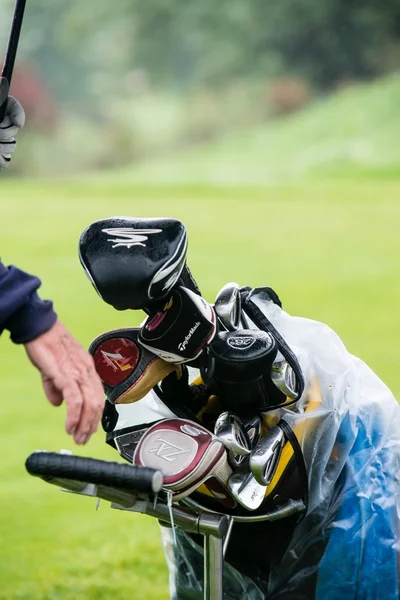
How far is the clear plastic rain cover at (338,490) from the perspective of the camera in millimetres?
1223

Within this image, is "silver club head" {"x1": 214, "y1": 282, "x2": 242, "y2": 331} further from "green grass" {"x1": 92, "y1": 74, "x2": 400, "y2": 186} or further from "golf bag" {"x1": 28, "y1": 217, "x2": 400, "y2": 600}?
"green grass" {"x1": 92, "y1": 74, "x2": 400, "y2": 186}

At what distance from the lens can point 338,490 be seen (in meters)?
1.26

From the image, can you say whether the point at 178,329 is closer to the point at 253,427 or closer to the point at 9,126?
the point at 253,427

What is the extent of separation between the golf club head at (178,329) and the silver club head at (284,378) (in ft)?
0.32

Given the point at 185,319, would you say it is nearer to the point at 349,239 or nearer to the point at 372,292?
the point at 372,292

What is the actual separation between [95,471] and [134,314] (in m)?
3.38

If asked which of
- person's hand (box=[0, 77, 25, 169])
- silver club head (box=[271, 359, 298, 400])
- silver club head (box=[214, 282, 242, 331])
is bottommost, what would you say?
silver club head (box=[271, 359, 298, 400])

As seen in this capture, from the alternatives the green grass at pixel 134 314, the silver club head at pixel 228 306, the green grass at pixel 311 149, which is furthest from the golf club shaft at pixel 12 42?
the green grass at pixel 311 149

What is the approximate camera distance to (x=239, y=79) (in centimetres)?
1432

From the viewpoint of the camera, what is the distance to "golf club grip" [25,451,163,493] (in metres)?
0.90

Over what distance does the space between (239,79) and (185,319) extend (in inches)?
534

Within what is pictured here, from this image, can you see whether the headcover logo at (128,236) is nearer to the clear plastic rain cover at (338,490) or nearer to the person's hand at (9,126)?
the person's hand at (9,126)

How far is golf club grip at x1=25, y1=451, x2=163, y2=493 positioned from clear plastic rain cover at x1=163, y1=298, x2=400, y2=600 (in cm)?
36

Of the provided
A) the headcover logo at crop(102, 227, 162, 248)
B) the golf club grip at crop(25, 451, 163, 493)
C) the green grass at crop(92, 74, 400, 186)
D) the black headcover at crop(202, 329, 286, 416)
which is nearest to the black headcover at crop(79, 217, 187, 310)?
the headcover logo at crop(102, 227, 162, 248)
